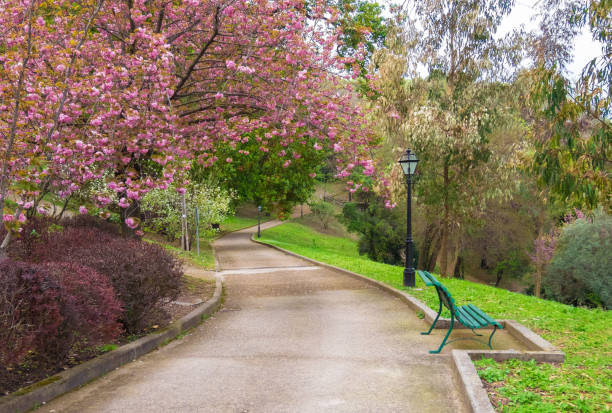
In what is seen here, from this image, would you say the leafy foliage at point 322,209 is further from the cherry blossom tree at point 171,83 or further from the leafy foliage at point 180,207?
the cherry blossom tree at point 171,83

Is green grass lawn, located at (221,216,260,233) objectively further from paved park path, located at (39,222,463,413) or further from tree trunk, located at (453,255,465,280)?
paved park path, located at (39,222,463,413)

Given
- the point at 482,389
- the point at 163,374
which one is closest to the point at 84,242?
the point at 163,374

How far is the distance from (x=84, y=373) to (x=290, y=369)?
2.15 m

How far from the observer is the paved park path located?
4738 mm

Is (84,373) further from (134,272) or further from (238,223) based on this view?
(238,223)

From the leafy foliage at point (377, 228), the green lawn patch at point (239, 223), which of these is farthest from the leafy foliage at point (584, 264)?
the green lawn patch at point (239, 223)

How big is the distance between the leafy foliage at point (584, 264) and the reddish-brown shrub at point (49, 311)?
22.6 m

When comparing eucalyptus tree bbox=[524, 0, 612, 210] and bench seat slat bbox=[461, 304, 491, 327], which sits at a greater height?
eucalyptus tree bbox=[524, 0, 612, 210]

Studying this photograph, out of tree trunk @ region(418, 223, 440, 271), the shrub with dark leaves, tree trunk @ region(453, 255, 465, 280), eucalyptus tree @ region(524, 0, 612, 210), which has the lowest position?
tree trunk @ region(453, 255, 465, 280)

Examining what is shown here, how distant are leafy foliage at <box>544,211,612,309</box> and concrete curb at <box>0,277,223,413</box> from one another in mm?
20827

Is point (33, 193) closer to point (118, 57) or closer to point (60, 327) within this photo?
point (60, 327)

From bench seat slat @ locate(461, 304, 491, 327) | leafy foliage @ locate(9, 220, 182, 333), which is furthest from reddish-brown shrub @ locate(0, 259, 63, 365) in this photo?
bench seat slat @ locate(461, 304, 491, 327)

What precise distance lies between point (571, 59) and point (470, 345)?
10.4 m

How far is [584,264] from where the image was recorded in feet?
78.3
